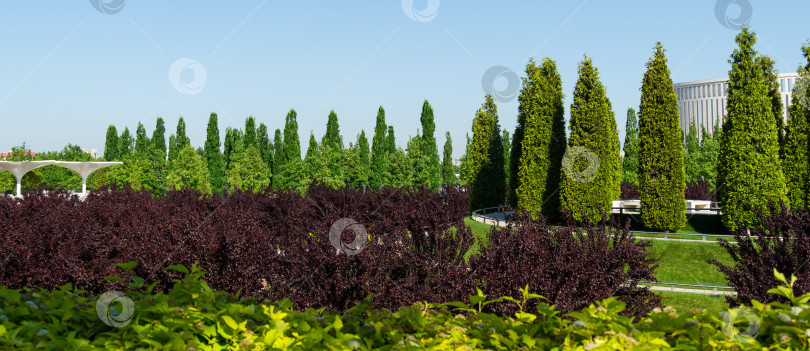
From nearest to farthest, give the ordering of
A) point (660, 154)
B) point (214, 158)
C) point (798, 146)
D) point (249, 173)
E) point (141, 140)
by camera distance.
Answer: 1. point (660, 154)
2. point (798, 146)
3. point (249, 173)
4. point (214, 158)
5. point (141, 140)

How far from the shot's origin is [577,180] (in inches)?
820

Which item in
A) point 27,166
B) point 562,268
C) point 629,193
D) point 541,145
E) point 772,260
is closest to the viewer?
point 562,268

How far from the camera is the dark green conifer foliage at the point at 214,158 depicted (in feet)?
178

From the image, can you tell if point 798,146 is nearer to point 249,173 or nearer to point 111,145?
point 249,173

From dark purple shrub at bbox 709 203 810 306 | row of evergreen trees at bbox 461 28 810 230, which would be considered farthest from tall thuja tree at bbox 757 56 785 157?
dark purple shrub at bbox 709 203 810 306

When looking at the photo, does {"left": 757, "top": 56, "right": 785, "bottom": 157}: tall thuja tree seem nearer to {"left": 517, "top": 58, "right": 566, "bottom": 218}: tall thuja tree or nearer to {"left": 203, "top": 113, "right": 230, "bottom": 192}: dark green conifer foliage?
{"left": 517, "top": 58, "right": 566, "bottom": 218}: tall thuja tree

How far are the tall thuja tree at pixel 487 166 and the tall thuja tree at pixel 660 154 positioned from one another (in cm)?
977

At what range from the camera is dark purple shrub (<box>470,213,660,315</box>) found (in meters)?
6.55

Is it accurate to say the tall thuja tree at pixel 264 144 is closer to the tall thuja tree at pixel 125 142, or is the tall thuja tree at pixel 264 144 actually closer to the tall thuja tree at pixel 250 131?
the tall thuja tree at pixel 250 131

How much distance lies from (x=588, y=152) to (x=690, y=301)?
951 centimetres

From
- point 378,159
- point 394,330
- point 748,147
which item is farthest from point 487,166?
point 394,330

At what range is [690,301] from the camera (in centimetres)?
1199

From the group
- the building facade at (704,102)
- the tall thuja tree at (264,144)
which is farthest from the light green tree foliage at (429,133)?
the building facade at (704,102)

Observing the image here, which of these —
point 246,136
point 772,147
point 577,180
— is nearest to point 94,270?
point 577,180
